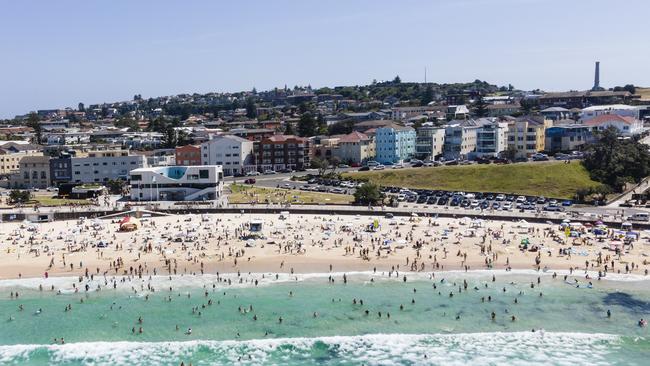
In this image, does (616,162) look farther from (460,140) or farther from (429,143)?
(429,143)

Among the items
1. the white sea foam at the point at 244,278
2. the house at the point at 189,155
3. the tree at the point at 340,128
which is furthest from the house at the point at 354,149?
the white sea foam at the point at 244,278

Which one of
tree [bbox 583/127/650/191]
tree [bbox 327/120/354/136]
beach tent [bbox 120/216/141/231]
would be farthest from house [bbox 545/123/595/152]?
beach tent [bbox 120/216/141/231]

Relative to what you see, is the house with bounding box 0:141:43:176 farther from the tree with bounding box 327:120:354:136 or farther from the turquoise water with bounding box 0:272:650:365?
the turquoise water with bounding box 0:272:650:365

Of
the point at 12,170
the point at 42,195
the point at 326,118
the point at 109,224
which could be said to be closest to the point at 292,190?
the point at 109,224

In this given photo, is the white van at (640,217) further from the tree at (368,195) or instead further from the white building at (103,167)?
the white building at (103,167)

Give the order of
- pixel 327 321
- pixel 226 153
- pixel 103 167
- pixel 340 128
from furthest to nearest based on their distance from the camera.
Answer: pixel 340 128, pixel 226 153, pixel 103 167, pixel 327 321

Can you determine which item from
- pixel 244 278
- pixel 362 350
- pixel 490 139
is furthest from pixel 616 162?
pixel 362 350

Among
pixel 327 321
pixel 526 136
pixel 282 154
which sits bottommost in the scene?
pixel 327 321
